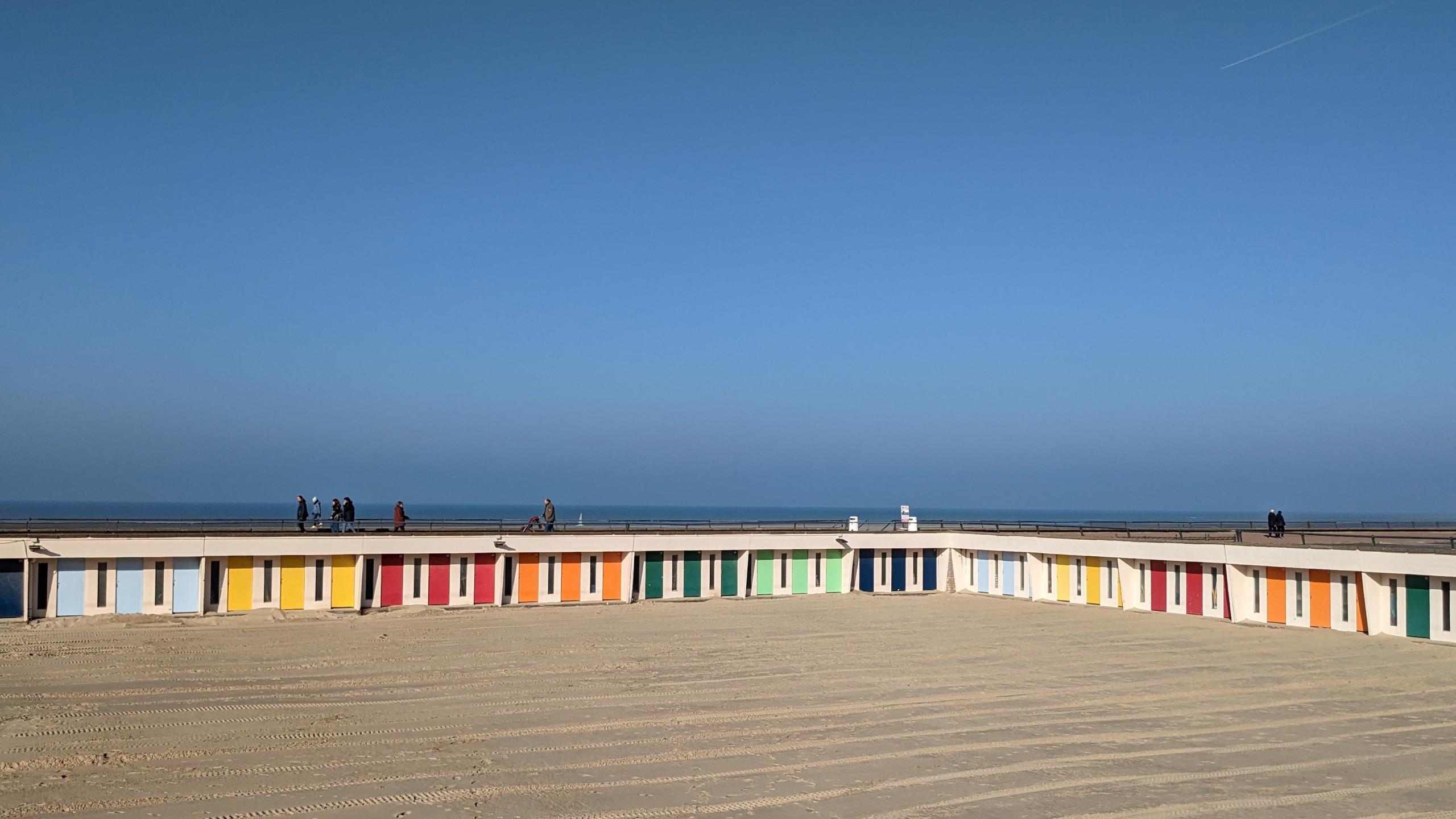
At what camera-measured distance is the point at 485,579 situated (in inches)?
1110

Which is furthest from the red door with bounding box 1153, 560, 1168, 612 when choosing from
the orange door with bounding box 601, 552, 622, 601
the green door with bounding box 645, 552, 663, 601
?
the orange door with bounding box 601, 552, 622, 601

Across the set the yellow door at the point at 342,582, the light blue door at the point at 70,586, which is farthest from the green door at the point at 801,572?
A: the light blue door at the point at 70,586

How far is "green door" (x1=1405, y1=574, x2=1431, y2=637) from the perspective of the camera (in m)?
22.4

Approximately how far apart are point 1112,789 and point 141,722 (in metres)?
12.4

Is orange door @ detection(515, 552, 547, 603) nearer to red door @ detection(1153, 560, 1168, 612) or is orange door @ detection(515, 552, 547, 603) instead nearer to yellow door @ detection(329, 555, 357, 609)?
yellow door @ detection(329, 555, 357, 609)

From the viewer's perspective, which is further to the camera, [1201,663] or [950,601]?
[950,601]

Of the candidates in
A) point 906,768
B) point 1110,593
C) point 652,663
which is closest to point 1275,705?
point 906,768

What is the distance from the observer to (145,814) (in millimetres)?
10898

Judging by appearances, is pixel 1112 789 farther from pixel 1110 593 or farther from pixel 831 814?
pixel 1110 593

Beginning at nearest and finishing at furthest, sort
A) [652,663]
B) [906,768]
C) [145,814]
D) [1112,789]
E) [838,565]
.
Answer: [145,814]
[1112,789]
[906,768]
[652,663]
[838,565]

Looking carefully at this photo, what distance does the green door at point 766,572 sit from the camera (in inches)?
1240

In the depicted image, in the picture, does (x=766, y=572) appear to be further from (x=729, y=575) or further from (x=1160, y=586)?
(x=1160, y=586)

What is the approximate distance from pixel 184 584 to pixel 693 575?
12580 millimetres

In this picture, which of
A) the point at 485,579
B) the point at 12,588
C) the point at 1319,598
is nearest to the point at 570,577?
the point at 485,579
